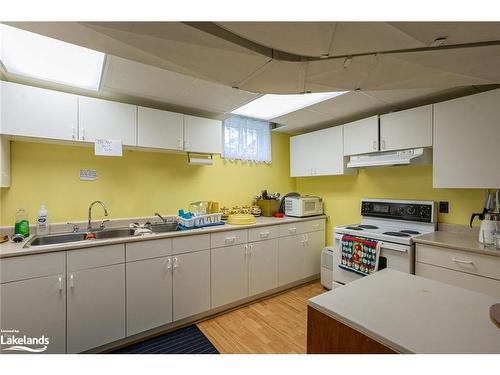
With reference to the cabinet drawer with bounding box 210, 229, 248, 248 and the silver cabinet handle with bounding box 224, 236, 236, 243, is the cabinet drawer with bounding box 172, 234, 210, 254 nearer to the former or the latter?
the cabinet drawer with bounding box 210, 229, 248, 248

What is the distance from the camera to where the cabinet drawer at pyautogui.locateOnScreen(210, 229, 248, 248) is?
2325mm

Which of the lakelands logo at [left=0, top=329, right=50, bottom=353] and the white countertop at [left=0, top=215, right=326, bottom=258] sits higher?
the white countertop at [left=0, top=215, right=326, bottom=258]

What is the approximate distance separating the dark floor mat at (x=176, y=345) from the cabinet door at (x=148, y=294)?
0.39 feet

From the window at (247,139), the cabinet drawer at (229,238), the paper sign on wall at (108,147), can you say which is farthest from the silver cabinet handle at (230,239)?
the paper sign on wall at (108,147)

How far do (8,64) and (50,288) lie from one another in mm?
1587

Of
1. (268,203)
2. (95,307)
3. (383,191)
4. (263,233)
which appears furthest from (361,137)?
(95,307)

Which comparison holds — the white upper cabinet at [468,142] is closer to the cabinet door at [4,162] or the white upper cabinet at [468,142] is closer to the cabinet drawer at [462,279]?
the cabinet drawer at [462,279]

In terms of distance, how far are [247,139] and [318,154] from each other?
983mm

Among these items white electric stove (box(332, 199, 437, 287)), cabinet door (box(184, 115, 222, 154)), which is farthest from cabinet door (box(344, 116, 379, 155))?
cabinet door (box(184, 115, 222, 154))

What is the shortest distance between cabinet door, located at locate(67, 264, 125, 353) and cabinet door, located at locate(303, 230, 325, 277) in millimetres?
2125

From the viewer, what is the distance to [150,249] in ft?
6.49

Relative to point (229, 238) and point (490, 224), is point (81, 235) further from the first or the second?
point (490, 224)

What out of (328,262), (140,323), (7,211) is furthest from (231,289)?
(7,211)

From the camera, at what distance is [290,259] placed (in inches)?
114
